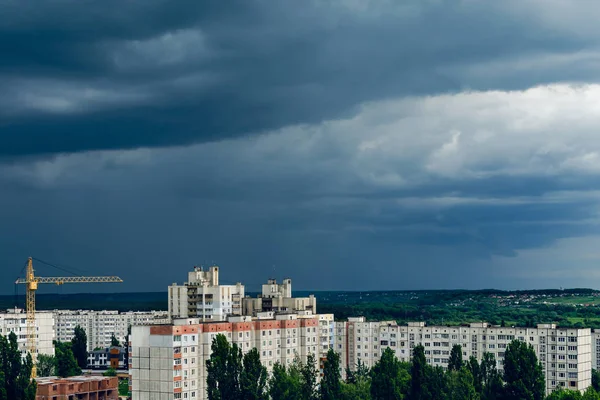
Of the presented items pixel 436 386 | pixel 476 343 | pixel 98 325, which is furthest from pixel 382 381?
pixel 98 325

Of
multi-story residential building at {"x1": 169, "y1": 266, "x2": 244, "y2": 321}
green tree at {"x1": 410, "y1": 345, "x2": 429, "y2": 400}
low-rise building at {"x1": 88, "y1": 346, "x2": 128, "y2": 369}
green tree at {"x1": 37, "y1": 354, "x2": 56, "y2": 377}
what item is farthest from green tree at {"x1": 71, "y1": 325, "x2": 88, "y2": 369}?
green tree at {"x1": 410, "y1": 345, "x2": 429, "y2": 400}

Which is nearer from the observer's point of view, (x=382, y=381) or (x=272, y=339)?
(x=382, y=381)

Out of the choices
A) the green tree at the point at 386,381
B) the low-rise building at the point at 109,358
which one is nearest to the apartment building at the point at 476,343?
the green tree at the point at 386,381

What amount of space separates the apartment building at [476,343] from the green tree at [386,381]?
21503 millimetres

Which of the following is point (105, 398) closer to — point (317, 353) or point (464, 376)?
point (317, 353)

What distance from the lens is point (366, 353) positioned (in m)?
118

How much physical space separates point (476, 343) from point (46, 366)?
6077 cm

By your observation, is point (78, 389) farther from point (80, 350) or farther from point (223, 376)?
point (80, 350)

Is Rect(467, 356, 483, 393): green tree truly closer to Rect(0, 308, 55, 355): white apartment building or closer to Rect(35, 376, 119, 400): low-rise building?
Rect(35, 376, 119, 400): low-rise building

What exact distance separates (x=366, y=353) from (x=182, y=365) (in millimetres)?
46633

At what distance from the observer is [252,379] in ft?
248

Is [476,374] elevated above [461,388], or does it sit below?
above

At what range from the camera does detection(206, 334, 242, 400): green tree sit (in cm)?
7475

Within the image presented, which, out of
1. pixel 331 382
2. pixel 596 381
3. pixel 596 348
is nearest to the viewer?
pixel 331 382
